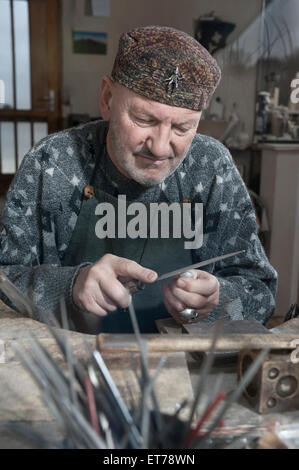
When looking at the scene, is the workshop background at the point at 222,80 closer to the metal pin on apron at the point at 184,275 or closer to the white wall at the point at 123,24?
the white wall at the point at 123,24

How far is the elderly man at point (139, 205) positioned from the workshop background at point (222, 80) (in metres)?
2.12

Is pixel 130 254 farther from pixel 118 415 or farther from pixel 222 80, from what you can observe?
pixel 222 80

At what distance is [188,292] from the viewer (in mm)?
1130

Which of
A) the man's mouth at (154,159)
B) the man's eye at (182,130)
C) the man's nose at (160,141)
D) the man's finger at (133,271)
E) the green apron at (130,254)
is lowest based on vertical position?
the green apron at (130,254)

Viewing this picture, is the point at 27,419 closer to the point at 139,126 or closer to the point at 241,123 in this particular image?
the point at 139,126

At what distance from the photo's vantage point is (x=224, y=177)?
61.7 inches

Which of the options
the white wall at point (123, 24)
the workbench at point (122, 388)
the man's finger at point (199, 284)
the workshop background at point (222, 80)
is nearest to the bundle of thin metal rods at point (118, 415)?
the workbench at point (122, 388)

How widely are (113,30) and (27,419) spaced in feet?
14.9

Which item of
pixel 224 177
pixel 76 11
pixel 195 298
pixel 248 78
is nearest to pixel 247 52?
pixel 248 78

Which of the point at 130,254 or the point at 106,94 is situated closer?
the point at 106,94

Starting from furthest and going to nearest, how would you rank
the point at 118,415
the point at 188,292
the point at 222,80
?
the point at 222,80
the point at 188,292
the point at 118,415

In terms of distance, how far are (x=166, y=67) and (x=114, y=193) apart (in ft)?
1.50

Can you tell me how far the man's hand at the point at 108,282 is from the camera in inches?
39.9

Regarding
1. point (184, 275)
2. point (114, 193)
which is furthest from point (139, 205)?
point (184, 275)
